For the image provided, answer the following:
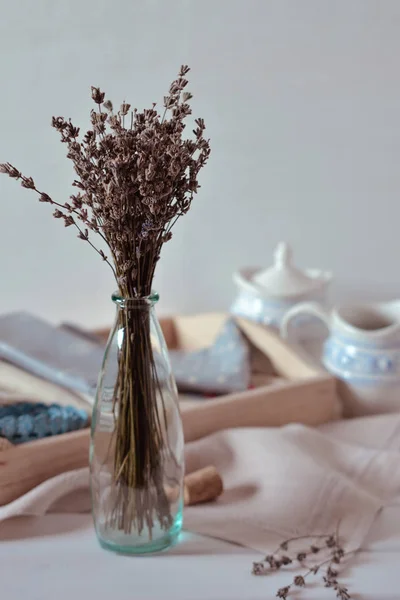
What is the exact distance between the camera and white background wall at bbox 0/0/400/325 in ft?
3.79

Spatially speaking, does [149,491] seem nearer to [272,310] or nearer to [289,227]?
[272,310]

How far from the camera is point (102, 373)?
0.65 m

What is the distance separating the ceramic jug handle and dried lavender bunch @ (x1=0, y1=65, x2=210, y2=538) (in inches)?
16.7

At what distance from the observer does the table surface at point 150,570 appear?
0.60m

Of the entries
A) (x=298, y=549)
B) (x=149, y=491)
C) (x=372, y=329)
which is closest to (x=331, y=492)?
(x=298, y=549)

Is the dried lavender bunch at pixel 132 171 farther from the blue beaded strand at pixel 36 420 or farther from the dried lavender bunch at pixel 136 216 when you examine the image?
the blue beaded strand at pixel 36 420

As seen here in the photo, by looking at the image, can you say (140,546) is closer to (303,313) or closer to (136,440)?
(136,440)

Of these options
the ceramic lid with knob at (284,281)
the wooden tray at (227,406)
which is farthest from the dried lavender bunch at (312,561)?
the ceramic lid with knob at (284,281)

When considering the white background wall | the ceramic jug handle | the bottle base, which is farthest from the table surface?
the white background wall

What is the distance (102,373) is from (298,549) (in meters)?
0.22

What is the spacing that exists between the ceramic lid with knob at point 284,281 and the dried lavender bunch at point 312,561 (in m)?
0.48

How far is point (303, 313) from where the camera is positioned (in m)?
1.05

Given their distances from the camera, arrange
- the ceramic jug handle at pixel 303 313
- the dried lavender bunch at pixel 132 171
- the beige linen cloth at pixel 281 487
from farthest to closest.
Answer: the ceramic jug handle at pixel 303 313 → the beige linen cloth at pixel 281 487 → the dried lavender bunch at pixel 132 171

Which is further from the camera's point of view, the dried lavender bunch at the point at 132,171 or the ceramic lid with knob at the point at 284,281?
the ceramic lid with knob at the point at 284,281
